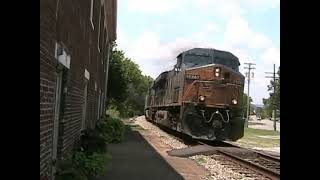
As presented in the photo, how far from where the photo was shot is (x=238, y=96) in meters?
22.1

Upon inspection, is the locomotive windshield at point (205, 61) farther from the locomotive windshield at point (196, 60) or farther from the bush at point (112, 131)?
the bush at point (112, 131)

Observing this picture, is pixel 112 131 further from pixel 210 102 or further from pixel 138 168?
pixel 138 168

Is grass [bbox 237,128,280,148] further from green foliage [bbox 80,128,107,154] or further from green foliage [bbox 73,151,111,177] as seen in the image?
green foliage [bbox 73,151,111,177]

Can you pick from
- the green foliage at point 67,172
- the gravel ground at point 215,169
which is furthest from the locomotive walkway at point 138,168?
the green foliage at point 67,172

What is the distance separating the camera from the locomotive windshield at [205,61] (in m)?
→ 23.0

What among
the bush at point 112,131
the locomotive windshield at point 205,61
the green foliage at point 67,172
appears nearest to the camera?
the green foliage at point 67,172

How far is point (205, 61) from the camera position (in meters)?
23.2

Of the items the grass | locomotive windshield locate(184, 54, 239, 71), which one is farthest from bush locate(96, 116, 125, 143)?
the grass

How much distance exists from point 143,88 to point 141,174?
102504mm

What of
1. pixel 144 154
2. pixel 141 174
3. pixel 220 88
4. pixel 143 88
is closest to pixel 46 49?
pixel 141 174

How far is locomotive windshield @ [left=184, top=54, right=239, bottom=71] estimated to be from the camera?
22984mm

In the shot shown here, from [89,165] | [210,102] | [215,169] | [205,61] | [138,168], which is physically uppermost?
[205,61]

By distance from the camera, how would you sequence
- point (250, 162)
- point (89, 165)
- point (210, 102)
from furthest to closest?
point (210, 102)
point (250, 162)
point (89, 165)

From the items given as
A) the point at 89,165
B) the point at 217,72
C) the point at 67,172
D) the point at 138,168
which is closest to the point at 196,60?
the point at 217,72
